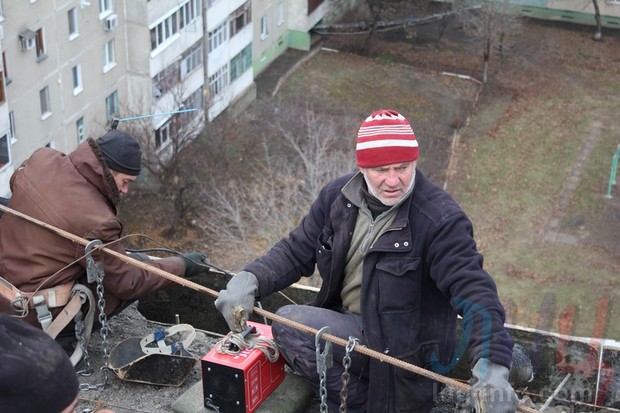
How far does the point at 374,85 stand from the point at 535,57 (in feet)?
23.3

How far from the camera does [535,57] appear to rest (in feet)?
137

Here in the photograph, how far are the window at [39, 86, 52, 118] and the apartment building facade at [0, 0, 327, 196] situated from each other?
26 mm

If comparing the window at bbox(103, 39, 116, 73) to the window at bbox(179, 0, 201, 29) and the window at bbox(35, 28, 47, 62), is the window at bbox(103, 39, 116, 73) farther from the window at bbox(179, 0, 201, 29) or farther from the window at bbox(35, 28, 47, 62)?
the window at bbox(35, 28, 47, 62)

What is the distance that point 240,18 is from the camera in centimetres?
3697

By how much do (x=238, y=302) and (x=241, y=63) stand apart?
101ft

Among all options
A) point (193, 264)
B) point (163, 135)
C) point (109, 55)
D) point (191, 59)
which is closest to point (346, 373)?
point (193, 264)

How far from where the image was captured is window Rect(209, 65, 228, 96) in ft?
116

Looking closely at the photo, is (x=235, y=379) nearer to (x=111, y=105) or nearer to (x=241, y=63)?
(x=111, y=105)

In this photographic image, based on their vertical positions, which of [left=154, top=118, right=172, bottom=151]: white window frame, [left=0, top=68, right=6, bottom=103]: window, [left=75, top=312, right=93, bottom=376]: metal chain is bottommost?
[left=154, top=118, right=172, bottom=151]: white window frame

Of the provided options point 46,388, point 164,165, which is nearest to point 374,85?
point 164,165

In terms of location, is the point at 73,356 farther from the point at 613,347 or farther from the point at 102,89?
the point at 102,89

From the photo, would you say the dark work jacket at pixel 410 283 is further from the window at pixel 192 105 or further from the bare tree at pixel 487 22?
the bare tree at pixel 487 22

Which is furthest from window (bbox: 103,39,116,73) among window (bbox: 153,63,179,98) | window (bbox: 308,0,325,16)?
window (bbox: 308,0,325,16)

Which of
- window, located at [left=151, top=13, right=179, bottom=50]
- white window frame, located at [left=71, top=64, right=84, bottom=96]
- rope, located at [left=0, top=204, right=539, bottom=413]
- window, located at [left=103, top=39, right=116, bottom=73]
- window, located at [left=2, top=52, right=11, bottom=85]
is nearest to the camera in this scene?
rope, located at [left=0, top=204, right=539, bottom=413]
